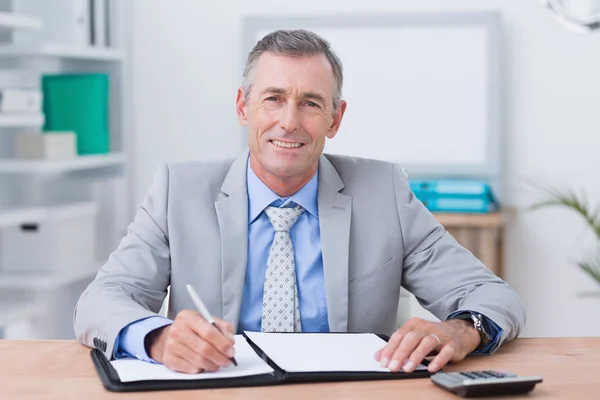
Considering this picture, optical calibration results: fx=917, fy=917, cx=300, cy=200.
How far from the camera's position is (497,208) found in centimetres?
378

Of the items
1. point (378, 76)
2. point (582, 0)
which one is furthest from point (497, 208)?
point (582, 0)

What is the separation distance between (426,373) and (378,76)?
8.49 ft

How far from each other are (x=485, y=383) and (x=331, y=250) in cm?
67

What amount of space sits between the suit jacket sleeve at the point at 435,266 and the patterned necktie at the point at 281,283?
264 millimetres

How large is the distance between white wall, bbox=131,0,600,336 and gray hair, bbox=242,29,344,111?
6.67 ft

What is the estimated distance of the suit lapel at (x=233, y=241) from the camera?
76.2 inches

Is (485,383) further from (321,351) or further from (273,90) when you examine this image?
(273,90)

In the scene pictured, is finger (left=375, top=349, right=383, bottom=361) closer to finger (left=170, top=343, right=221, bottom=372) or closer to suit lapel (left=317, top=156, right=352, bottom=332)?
finger (left=170, top=343, right=221, bottom=372)

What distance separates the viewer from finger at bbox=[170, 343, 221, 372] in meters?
1.45

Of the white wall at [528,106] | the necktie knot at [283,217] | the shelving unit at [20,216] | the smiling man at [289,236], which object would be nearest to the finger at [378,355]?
the smiling man at [289,236]

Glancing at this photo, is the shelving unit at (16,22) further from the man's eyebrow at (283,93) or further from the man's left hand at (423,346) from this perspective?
the man's left hand at (423,346)

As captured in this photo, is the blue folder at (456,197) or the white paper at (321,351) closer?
the white paper at (321,351)

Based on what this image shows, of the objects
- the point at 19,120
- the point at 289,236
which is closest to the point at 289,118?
the point at 289,236

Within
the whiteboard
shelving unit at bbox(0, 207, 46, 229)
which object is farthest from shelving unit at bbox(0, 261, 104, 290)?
the whiteboard
